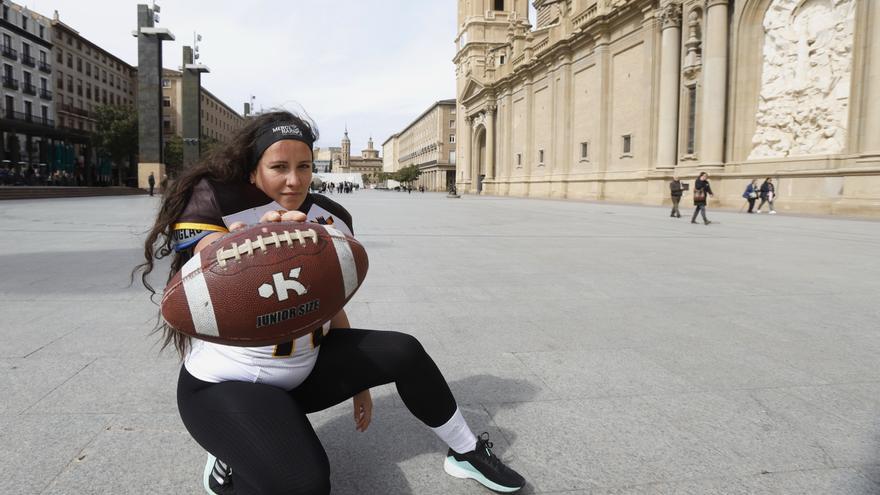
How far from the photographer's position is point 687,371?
350 cm

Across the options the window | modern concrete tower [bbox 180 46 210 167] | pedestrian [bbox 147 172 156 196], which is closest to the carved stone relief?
the window

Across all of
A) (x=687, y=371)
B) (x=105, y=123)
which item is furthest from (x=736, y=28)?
(x=105, y=123)

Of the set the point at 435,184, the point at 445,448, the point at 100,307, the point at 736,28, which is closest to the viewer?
the point at 445,448

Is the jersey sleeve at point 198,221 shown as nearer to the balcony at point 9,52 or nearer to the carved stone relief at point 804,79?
the carved stone relief at point 804,79

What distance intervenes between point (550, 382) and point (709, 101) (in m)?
24.0

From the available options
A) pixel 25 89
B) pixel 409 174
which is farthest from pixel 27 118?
pixel 409 174

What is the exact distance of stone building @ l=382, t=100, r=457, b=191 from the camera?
10312cm

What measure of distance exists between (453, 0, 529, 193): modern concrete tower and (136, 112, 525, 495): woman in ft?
188

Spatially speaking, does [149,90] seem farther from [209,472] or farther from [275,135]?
→ [209,472]

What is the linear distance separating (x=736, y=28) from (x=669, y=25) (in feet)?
14.0

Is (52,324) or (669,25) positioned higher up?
(669,25)

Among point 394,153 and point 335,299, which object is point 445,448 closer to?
point 335,299

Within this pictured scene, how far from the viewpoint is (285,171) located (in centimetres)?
205

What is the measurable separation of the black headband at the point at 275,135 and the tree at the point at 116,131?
57820 mm
